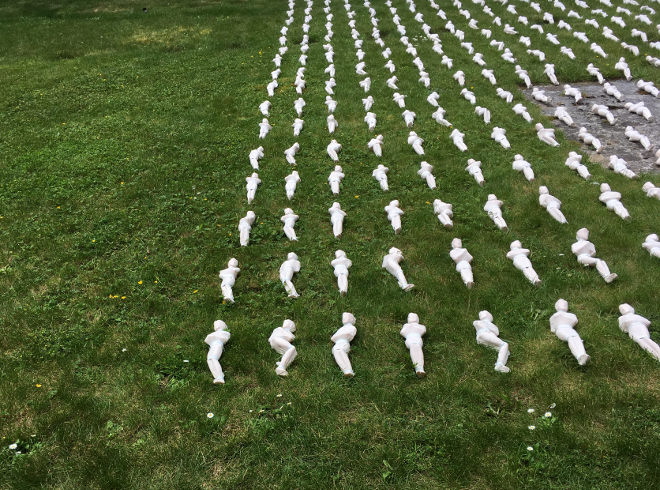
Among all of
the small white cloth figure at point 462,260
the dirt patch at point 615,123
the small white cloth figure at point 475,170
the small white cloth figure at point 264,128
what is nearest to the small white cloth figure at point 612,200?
the dirt patch at point 615,123

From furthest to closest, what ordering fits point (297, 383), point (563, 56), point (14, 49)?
point (14, 49) < point (563, 56) < point (297, 383)

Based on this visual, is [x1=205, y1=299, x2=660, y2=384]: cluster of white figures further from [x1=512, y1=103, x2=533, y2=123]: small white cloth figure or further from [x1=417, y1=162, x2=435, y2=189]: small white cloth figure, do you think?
[x1=512, y1=103, x2=533, y2=123]: small white cloth figure

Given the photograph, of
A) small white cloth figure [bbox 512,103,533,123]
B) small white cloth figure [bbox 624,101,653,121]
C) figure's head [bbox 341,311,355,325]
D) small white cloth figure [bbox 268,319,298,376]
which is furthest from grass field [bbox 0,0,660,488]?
small white cloth figure [bbox 624,101,653,121]

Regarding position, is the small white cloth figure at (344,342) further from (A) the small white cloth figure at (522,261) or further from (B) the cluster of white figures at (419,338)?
(A) the small white cloth figure at (522,261)

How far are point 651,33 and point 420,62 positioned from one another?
22.4ft

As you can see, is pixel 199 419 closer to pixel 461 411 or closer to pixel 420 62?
pixel 461 411

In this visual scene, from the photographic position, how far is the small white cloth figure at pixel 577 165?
23.7ft

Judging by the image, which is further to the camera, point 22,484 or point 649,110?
point 649,110

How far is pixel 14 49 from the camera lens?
1620 centimetres

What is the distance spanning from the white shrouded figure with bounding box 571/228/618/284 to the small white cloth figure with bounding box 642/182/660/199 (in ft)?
5.33

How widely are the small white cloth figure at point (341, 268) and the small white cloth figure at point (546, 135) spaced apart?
4734 millimetres

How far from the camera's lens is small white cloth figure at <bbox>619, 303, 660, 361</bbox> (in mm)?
4262

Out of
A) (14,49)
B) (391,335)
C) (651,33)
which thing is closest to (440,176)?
(391,335)

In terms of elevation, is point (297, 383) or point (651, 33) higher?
point (651, 33)
